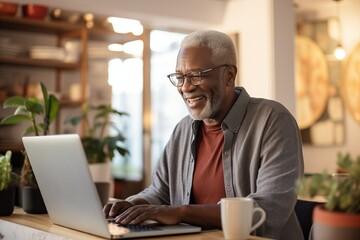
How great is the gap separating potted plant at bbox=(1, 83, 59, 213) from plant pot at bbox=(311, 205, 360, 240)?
1.24m

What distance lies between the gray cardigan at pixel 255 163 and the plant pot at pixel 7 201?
49 cm

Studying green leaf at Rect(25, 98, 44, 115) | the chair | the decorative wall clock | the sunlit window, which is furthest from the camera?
the sunlit window

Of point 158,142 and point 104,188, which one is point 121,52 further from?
point 104,188

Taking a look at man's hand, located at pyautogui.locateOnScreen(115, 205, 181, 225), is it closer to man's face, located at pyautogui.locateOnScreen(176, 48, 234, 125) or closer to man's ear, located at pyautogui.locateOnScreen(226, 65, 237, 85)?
man's face, located at pyautogui.locateOnScreen(176, 48, 234, 125)

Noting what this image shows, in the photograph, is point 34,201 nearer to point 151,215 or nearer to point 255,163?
point 151,215

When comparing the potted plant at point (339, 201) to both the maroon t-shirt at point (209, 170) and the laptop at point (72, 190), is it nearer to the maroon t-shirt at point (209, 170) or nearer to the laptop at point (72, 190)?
the laptop at point (72, 190)

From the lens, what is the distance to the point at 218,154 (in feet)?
7.05

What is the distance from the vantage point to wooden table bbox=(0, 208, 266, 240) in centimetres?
160

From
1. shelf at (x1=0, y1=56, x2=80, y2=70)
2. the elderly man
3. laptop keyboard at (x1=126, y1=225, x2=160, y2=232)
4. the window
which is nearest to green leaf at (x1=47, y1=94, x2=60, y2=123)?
the elderly man

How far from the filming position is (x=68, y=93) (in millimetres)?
5926

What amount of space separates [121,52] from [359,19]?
273 cm

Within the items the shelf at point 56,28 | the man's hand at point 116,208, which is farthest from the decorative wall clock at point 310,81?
the man's hand at point 116,208

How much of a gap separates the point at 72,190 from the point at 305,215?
897 millimetres

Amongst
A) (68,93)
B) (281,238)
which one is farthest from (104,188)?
(68,93)
